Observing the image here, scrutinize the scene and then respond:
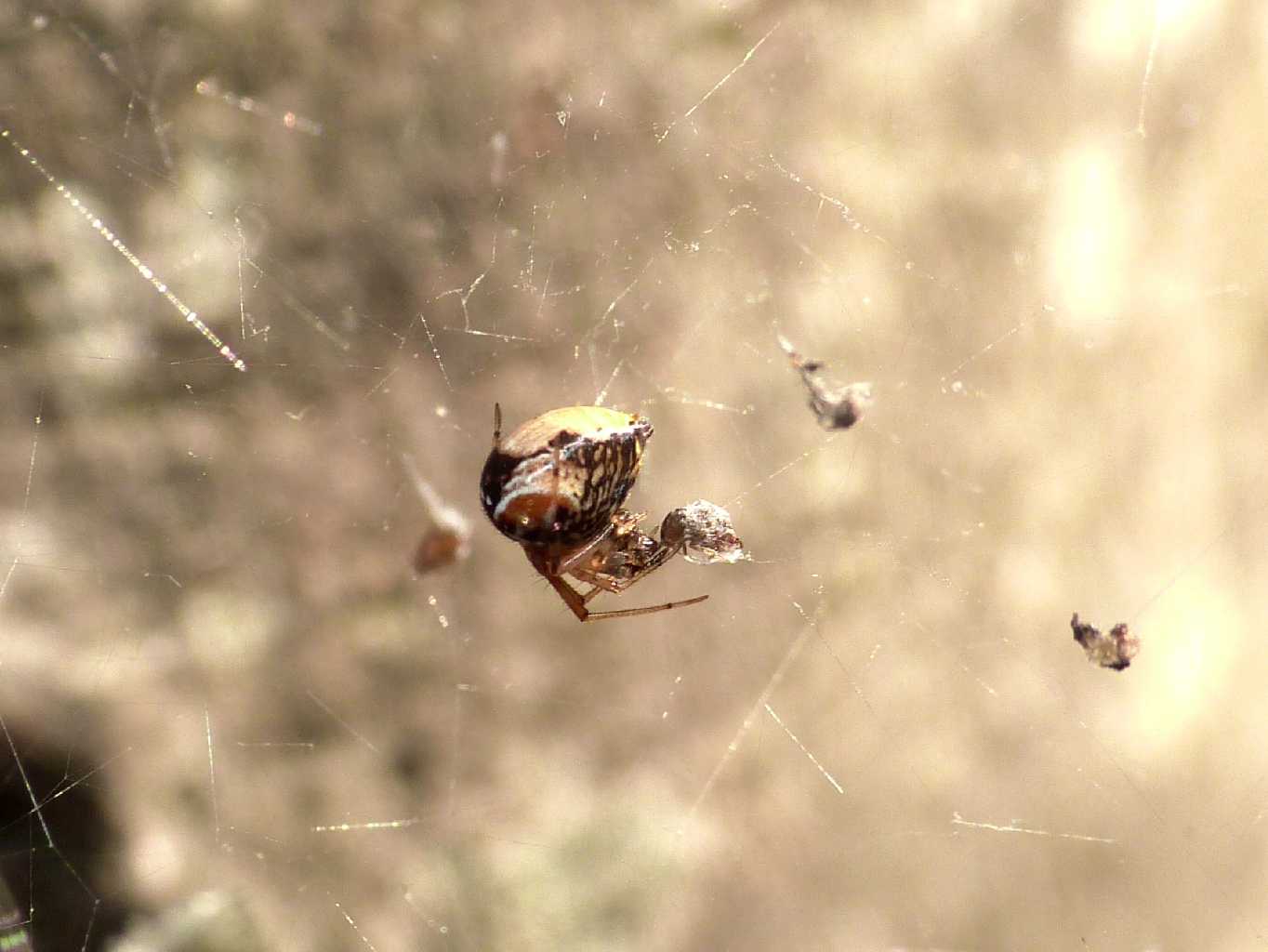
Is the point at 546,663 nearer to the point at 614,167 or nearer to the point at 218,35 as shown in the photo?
the point at 614,167

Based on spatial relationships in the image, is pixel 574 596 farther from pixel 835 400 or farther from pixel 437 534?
pixel 437 534

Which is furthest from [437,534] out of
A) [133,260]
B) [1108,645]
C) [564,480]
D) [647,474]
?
[1108,645]

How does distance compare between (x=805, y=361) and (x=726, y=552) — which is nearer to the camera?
(x=726, y=552)

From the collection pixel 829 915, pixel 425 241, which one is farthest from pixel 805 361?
pixel 829 915

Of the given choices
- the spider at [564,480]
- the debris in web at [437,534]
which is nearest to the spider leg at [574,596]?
the spider at [564,480]

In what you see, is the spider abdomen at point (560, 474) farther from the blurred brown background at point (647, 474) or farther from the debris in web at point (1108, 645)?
the debris in web at point (1108, 645)
